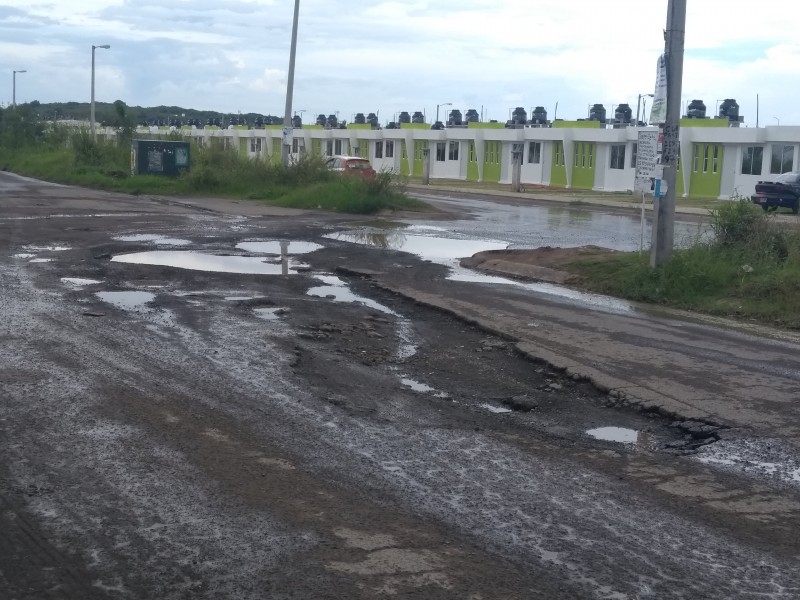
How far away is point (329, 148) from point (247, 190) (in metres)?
44.3

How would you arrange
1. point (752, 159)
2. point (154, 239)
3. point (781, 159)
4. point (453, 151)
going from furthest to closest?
point (453, 151)
point (752, 159)
point (781, 159)
point (154, 239)

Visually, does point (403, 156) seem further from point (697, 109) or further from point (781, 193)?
point (781, 193)

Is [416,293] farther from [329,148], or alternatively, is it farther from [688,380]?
[329,148]

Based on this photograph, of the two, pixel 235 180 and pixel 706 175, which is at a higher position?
pixel 706 175

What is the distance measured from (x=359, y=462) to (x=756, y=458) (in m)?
2.69

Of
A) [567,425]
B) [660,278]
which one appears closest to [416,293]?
[660,278]

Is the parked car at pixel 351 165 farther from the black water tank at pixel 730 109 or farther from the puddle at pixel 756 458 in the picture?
the puddle at pixel 756 458

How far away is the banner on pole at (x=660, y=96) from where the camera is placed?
15.1 m

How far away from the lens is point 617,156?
54.3m

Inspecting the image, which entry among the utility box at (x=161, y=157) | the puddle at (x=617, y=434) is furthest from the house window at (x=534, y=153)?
the puddle at (x=617, y=434)

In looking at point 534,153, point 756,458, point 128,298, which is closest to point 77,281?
point 128,298

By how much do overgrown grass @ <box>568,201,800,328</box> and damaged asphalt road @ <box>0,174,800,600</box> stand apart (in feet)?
8.71

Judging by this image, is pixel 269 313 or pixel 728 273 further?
pixel 728 273

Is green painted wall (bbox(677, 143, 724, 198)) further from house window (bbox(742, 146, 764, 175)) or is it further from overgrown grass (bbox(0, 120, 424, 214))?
overgrown grass (bbox(0, 120, 424, 214))
